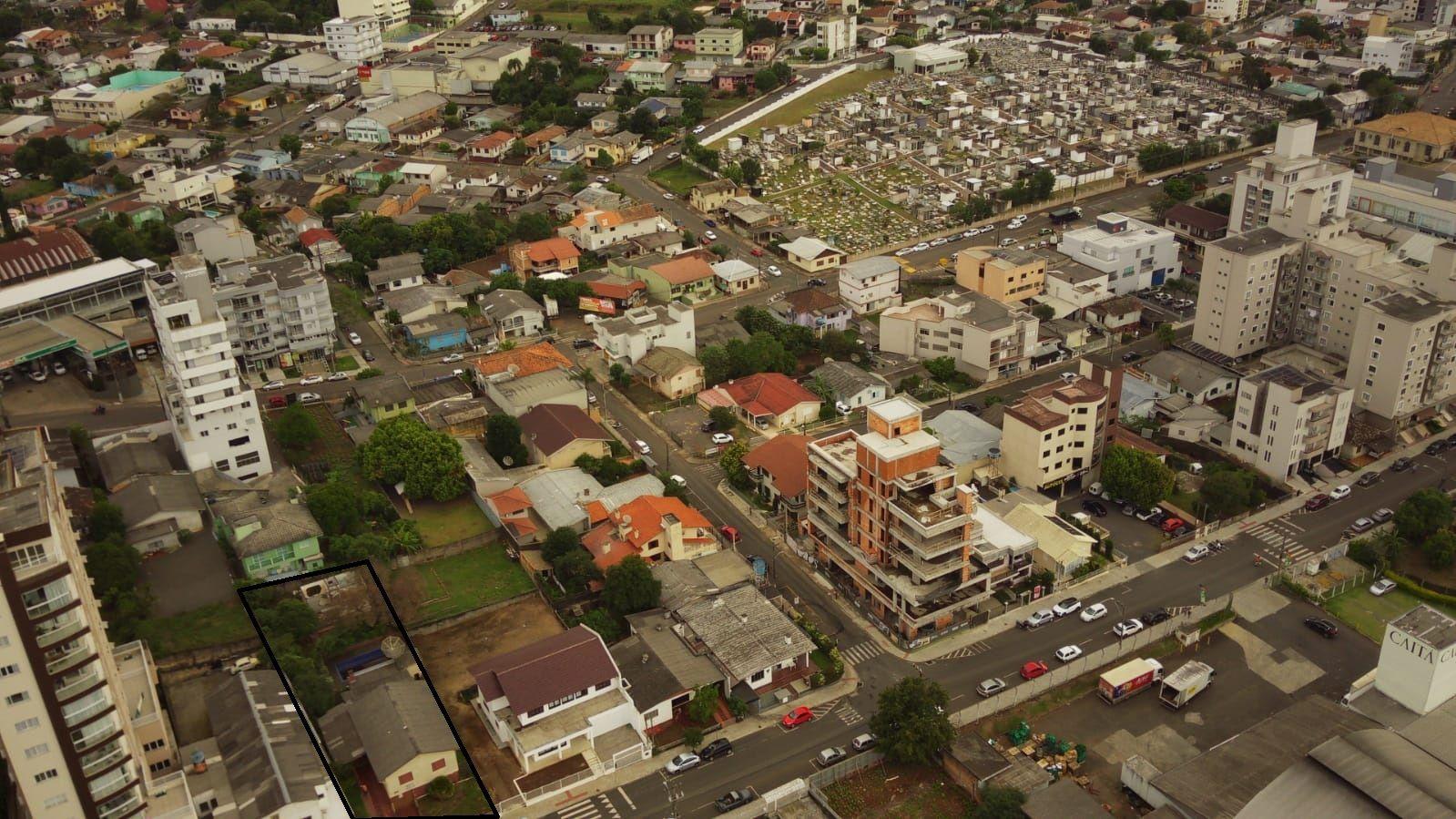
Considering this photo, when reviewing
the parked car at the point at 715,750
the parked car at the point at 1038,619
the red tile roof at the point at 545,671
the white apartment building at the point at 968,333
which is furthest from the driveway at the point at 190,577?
the white apartment building at the point at 968,333

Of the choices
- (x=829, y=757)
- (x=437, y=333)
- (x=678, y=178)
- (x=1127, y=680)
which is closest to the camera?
(x=829, y=757)

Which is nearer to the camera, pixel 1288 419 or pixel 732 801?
pixel 732 801

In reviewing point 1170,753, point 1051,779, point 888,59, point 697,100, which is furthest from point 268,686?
point 888,59

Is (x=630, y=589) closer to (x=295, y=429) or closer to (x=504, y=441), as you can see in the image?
(x=504, y=441)

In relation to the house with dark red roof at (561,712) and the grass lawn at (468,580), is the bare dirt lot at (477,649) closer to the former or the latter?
the house with dark red roof at (561,712)

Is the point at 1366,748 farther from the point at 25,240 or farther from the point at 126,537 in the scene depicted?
the point at 25,240

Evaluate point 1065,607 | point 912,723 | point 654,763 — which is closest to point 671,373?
point 1065,607

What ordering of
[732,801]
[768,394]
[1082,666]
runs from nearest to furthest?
[732,801] < [1082,666] < [768,394]
